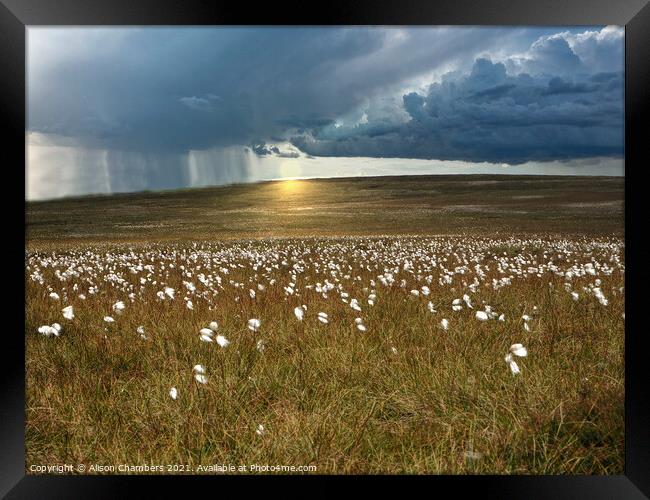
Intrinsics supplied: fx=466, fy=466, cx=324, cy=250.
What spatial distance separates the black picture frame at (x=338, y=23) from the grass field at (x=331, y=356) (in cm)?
14

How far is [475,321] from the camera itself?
4.66 meters

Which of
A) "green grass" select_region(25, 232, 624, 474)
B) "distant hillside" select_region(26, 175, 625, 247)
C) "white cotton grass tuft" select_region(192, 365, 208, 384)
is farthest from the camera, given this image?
"distant hillside" select_region(26, 175, 625, 247)

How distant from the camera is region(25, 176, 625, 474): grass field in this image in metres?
2.88

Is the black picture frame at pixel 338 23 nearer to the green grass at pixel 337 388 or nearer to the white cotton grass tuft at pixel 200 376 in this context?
the green grass at pixel 337 388

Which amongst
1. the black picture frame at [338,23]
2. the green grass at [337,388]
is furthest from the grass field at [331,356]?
the black picture frame at [338,23]

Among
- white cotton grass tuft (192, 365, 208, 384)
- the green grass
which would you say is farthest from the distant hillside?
white cotton grass tuft (192, 365, 208, 384)

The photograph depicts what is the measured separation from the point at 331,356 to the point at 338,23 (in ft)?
8.15

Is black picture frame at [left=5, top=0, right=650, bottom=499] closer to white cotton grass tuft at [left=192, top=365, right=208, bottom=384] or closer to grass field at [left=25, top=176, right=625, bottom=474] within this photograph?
grass field at [left=25, top=176, right=625, bottom=474]

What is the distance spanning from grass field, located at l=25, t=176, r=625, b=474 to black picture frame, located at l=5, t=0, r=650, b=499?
14 cm

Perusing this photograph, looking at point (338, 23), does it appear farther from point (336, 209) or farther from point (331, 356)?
point (336, 209)

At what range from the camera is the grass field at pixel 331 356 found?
9.45 ft

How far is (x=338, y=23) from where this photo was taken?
10.6 ft
